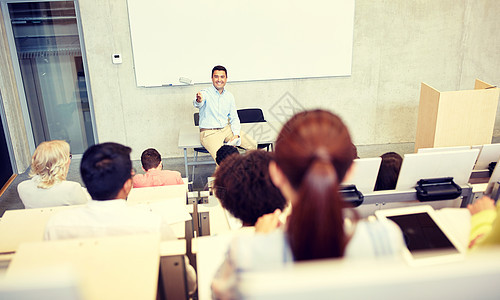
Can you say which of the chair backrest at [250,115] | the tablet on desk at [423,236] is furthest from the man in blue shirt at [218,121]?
the tablet on desk at [423,236]

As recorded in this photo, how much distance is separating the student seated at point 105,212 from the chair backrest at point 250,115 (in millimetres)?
3258

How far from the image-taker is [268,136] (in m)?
4.30

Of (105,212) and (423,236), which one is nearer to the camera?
(423,236)

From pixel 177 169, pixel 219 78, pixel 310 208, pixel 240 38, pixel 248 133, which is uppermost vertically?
pixel 240 38

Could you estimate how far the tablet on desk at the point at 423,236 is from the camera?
121 centimetres

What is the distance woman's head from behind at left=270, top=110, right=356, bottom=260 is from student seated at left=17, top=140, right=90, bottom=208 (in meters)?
1.99

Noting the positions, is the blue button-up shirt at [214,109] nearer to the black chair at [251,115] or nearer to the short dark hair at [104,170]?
the black chair at [251,115]

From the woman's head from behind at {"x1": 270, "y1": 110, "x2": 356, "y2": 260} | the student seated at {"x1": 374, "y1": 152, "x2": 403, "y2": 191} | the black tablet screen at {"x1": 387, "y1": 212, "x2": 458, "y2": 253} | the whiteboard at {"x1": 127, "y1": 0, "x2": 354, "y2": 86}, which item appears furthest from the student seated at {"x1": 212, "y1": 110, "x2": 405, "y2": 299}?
the whiteboard at {"x1": 127, "y1": 0, "x2": 354, "y2": 86}

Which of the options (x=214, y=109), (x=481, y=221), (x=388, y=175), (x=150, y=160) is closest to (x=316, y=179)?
(x=481, y=221)

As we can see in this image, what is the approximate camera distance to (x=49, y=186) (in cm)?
242

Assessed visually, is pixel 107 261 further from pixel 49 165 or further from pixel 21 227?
pixel 49 165

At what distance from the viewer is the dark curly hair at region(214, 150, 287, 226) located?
148cm

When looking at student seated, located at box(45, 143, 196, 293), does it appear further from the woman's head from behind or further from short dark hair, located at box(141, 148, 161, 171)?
short dark hair, located at box(141, 148, 161, 171)

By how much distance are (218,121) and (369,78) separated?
232cm
